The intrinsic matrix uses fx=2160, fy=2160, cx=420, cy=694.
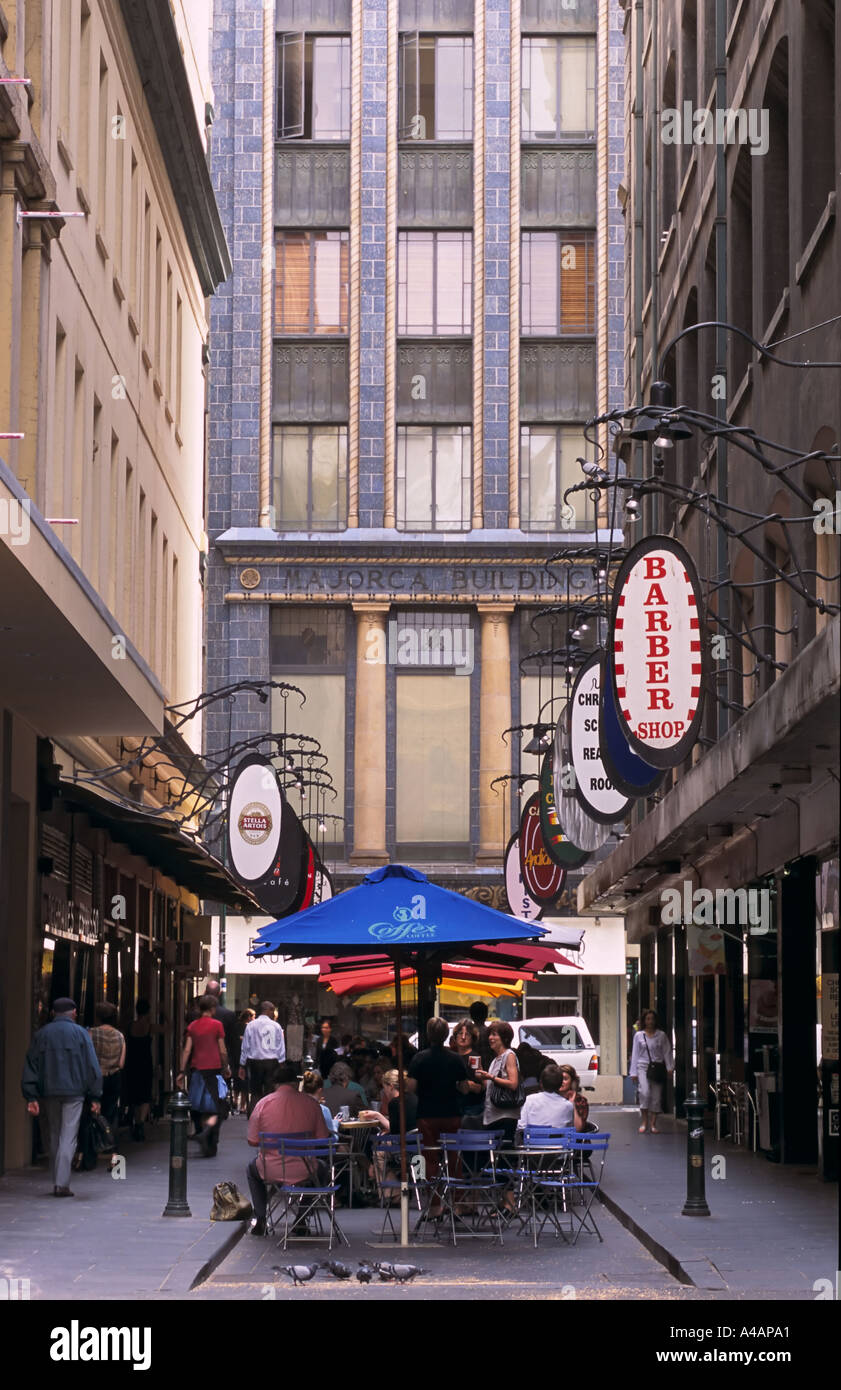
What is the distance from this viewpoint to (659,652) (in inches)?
620

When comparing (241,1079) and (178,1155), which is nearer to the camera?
(178,1155)

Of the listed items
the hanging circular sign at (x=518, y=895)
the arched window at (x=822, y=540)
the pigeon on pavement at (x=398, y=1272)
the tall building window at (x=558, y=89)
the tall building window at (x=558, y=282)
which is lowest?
the pigeon on pavement at (x=398, y=1272)

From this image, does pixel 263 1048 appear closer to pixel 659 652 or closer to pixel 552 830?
pixel 552 830

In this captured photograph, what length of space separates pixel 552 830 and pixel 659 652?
8.52 metres

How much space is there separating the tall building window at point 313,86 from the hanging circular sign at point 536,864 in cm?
2834

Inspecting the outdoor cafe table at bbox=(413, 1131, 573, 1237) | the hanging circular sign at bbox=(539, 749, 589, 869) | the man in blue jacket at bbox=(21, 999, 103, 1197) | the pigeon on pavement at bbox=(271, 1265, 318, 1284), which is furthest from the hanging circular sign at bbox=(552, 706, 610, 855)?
the pigeon on pavement at bbox=(271, 1265, 318, 1284)

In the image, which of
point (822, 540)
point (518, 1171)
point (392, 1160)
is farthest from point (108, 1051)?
point (822, 540)

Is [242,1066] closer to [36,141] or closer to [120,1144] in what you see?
[120,1144]

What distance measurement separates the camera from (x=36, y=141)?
19.5 metres

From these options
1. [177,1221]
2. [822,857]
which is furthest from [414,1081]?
[822,857]

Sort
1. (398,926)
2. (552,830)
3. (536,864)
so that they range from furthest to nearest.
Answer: (536,864)
(552,830)
(398,926)

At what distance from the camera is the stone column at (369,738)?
159 ft

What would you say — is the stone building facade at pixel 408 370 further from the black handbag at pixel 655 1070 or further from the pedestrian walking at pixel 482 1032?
the pedestrian walking at pixel 482 1032

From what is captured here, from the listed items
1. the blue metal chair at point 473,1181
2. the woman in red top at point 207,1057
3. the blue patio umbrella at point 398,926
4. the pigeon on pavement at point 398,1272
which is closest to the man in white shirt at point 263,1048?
the woman in red top at point 207,1057
